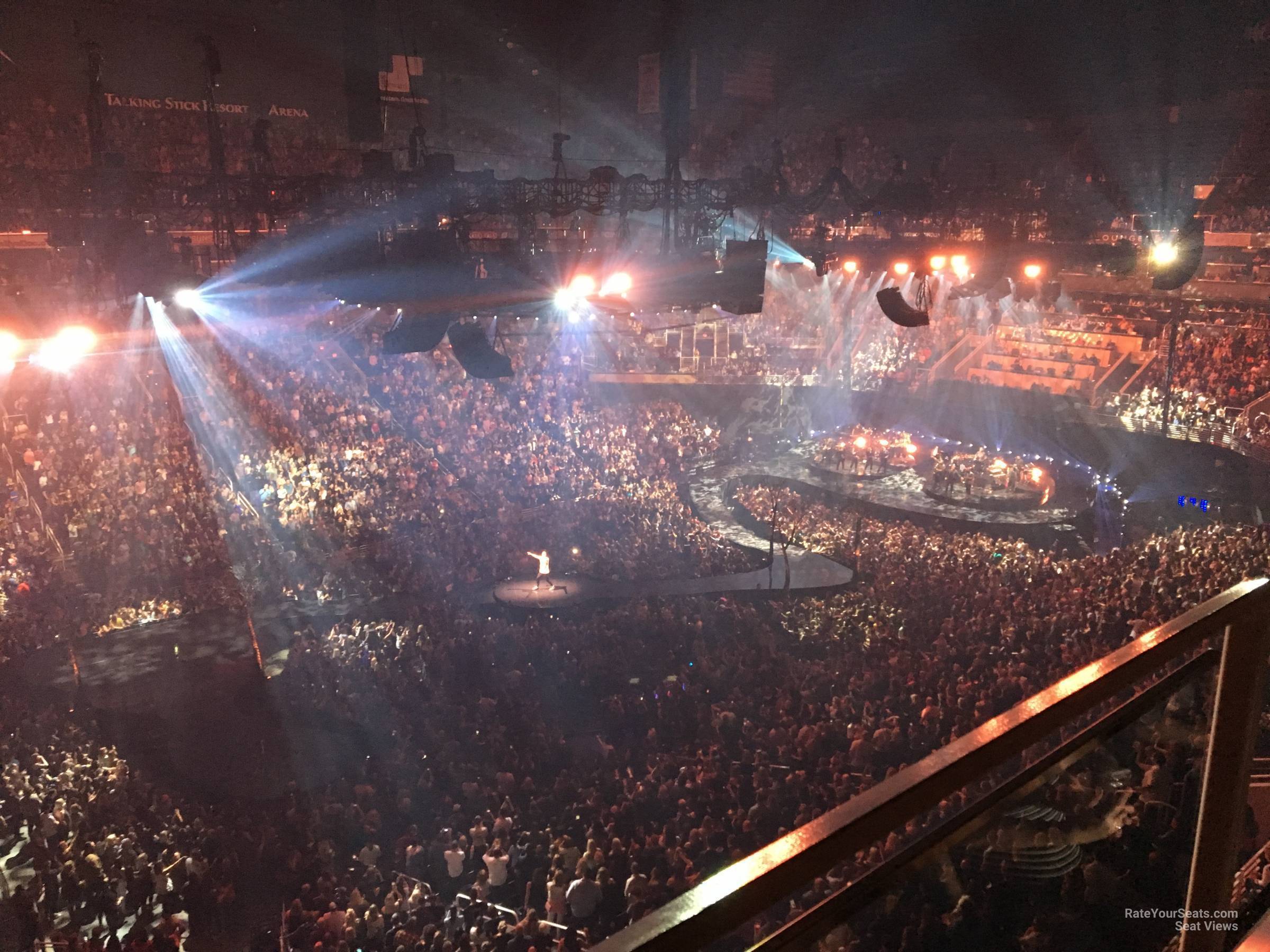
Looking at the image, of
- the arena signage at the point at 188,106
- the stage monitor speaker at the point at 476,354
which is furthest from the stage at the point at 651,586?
the arena signage at the point at 188,106

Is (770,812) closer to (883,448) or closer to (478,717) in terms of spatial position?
Answer: (478,717)

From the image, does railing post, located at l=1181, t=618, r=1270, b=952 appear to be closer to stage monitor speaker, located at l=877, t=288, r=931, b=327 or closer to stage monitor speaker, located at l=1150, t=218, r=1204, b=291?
stage monitor speaker, located at l=877, t=288, r=931, b=327

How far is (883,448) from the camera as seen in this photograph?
16250 mm

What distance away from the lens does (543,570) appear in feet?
34.2

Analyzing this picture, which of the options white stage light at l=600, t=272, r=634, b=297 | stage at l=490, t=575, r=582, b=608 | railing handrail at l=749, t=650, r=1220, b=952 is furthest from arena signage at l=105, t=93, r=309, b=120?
railing handrail at l=749, t=650, r=1220, b=952

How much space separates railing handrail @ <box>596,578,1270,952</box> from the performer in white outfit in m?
9.26

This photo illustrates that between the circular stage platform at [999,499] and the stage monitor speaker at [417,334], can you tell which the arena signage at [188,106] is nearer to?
the stage monitor speaker at [417,334]

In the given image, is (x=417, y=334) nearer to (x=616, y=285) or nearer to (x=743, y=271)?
(x=616, y=285)

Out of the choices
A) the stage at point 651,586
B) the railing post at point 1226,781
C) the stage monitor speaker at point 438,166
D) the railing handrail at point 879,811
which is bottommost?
the stage at point 651,586

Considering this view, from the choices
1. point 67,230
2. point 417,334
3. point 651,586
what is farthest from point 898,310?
point 67,230

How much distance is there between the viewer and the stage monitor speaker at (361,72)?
45.0 ft

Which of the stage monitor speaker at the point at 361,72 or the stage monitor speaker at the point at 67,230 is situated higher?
the stage monitor speaker at the point at 361,72

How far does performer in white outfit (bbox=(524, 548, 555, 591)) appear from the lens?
1030 centimetres

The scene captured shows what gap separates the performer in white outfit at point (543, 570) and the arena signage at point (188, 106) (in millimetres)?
8073
